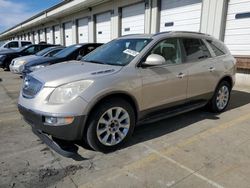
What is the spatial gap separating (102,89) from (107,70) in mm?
394

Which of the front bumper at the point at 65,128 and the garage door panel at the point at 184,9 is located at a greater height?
the garage door panel at the point at 184,9

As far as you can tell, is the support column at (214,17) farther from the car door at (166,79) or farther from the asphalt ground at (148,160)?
the car door at (166,79)

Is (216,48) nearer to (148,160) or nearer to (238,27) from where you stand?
(148,160)

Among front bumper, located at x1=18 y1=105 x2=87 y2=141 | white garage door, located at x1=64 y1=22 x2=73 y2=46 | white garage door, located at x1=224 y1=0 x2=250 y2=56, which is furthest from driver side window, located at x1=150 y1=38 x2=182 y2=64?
white garage door, located at x1=64 y1=22 x2=73 y2=46

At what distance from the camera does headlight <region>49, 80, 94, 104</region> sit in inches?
Answer: 122

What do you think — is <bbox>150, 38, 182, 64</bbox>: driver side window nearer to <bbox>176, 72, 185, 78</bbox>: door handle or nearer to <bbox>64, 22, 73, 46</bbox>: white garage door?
<bbox>176, 72, 185, 78</bbox>: door handle

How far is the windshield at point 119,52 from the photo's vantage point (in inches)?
153

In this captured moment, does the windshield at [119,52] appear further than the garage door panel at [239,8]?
No

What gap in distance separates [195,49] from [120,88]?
2.12 metres

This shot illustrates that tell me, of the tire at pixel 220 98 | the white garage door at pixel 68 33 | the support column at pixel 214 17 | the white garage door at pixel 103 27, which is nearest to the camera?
the tire at pixel 220 98

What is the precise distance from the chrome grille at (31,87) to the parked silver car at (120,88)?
0.06 feet

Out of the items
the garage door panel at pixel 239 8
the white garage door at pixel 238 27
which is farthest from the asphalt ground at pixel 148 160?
the garage door panel at pixel 239 8

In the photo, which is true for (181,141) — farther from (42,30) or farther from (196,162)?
(42,30)

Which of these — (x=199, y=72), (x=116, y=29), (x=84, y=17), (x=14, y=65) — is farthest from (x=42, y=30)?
(x=199, y=72)
